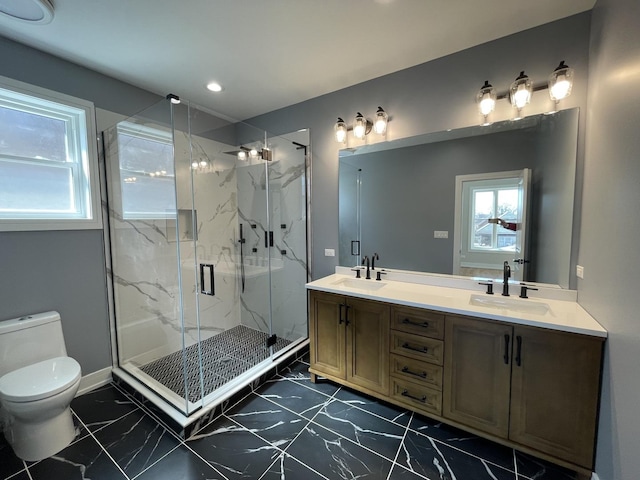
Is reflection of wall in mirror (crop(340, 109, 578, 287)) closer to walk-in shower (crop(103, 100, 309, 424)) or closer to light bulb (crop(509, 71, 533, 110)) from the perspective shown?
light bulb (crop(509, 71, 533, 110))

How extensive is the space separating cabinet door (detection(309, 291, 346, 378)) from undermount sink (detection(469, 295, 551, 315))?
97 centimetres

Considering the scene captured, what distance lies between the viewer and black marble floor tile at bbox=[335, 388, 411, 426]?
6.19ft

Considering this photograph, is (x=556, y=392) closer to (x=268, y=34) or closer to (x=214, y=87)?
(x=268, y=34)

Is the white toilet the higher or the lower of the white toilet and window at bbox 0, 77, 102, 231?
the lower

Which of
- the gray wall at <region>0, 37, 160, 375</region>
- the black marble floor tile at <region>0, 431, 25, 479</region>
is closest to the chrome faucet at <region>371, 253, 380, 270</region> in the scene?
the gray wall at <region>0, 37, 160, 375</region>

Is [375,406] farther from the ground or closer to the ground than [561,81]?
closer to the ground

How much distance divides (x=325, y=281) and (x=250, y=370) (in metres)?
1.03

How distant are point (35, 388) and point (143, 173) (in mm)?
1644

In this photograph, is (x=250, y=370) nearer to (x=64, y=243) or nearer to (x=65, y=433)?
(x=65, y=433)

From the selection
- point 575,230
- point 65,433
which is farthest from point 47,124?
point 575,230

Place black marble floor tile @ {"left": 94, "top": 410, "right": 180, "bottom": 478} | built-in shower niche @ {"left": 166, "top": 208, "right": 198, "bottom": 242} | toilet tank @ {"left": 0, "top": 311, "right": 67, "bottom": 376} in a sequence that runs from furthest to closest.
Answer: built-in shower niche @ {"left": 166, "top": 208, "right": 198, "bottom": 242}, toilet tank @ {"left": 0, "top": 311, "right": 67, "bottom": 376}, black marble floor tile @ {"left": 94, "top": 410, "right": 180, "bottom": 478}

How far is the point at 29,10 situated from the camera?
152 cm

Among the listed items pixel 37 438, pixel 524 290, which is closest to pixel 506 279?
pixel 524 290

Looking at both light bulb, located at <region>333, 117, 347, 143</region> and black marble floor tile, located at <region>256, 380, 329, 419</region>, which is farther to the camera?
light bulb, located at <region>333, 117, 347, 143</region>
